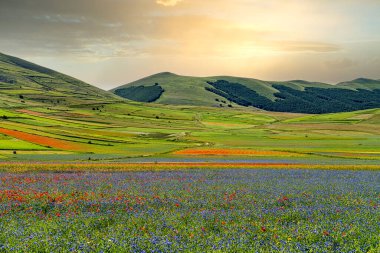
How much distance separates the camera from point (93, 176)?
35.5 metres

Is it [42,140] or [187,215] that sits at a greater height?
[187,215]

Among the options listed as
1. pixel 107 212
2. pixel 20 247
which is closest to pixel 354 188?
pixel 107 212

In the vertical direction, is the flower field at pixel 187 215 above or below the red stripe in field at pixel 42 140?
above

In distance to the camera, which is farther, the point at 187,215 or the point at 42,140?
the point at 42,140

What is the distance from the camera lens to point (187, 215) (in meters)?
19.0

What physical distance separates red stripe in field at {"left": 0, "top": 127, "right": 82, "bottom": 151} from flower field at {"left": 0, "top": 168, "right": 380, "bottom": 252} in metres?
48.8

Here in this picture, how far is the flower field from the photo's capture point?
44.5ft

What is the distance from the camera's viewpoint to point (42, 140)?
84.7 meters

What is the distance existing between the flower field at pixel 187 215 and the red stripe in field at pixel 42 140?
160 feet

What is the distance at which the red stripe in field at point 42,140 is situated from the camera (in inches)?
3169

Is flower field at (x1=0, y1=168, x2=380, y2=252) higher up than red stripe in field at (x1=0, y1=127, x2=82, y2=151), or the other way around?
flower field at (x1=0, y1=168, x2=380, y2=252)

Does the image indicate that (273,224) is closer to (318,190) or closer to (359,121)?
(318,190)

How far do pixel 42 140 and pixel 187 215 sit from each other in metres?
73.8

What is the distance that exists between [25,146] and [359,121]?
553ft
